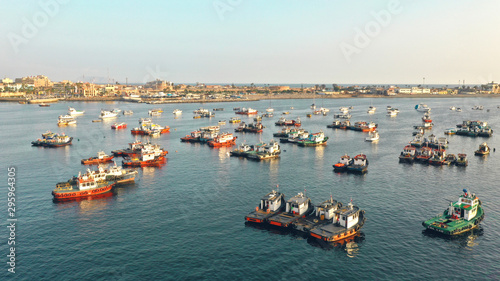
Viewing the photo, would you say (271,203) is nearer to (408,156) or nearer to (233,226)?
(233,226)

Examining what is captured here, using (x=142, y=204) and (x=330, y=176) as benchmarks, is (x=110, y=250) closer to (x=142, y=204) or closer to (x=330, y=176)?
(x=142, y=204)

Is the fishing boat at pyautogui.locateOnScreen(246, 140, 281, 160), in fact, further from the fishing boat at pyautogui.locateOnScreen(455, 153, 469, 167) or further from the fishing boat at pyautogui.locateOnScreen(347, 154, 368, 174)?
the fishing boat at pyautogui.locateOnScreen(455, 153, 469, 167)

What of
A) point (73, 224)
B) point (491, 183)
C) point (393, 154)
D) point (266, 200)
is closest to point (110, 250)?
point (73, 224)

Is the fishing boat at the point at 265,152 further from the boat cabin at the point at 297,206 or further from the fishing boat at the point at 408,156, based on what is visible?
the boat cabin at the point at 297,206

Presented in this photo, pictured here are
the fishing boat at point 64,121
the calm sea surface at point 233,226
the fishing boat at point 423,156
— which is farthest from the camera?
the fishing boat at point 64,121

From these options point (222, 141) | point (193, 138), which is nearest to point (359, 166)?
point (222, 141)

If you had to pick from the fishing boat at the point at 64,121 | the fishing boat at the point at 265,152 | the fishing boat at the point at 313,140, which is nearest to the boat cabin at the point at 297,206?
the fishing boat at the point at 265,152

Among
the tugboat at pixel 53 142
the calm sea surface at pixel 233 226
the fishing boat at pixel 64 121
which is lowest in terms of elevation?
the calm sea surface at pixel 233 226

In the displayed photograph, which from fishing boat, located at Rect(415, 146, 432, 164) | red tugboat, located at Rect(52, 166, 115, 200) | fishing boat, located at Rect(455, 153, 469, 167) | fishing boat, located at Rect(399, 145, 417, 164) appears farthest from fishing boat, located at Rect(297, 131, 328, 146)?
red tugboat, located at Rect(52, 166, 115, 200)
